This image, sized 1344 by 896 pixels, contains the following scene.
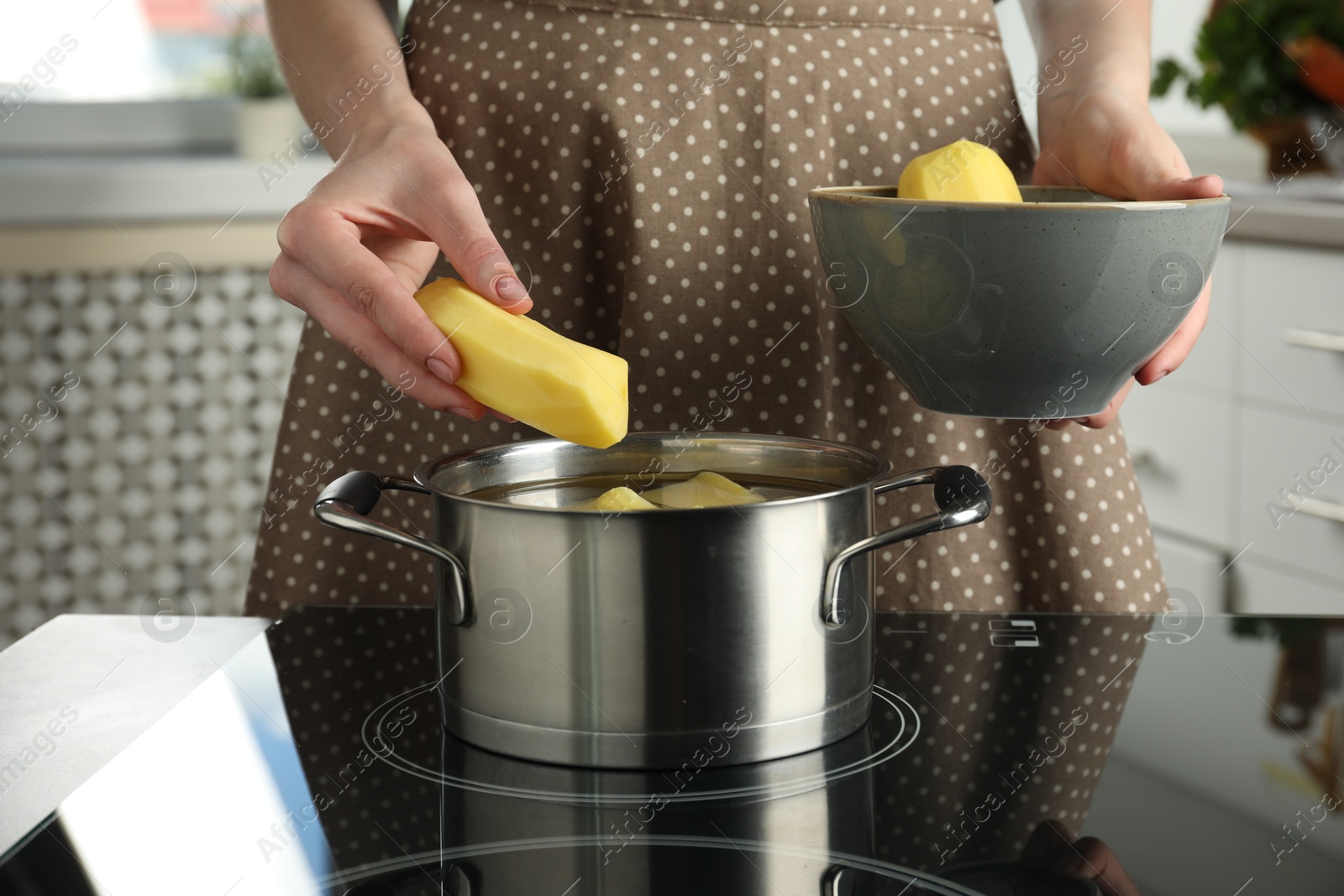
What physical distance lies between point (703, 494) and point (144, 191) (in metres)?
1.42

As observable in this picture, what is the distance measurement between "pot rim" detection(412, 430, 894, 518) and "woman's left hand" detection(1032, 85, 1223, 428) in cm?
15

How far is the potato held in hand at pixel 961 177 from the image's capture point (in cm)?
52

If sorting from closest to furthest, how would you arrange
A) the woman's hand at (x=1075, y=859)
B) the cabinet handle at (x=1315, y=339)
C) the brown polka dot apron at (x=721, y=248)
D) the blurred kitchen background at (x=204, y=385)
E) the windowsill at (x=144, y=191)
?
the woman's hand at (x=1075, y=859), the brown polka dot apron at (x=721, y=248), the cabinet handle at (x=1315, y=339), the blurred kitchen background at (x=204, y=385), the windowsill at (x=144, y=191)

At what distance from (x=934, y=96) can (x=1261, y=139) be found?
1.24 meters

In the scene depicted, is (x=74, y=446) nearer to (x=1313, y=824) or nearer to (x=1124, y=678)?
(x=1124, y=678)

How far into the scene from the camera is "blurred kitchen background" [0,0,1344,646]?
5.05 feet

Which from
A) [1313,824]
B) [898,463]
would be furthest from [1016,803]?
[898,463]

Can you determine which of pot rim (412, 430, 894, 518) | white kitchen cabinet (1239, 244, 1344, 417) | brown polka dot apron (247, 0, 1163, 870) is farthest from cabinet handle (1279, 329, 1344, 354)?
pot rim (412, 430, 894, 518)

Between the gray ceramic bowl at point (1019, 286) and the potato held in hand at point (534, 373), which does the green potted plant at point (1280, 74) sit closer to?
the gray ceramic bowl at point (1019, 286)

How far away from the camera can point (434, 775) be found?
45 cm

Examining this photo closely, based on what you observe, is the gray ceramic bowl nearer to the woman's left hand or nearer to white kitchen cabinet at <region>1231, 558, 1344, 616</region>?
the woman's left hand

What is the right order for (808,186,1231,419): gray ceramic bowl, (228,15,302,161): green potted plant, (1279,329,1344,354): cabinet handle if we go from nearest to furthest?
(808,186,1231,419): gray ceramic bowl, (1279,329,1344,354): cabinet handle, (228,15,302,161): green potted plant

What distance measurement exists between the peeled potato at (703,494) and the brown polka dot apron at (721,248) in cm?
18

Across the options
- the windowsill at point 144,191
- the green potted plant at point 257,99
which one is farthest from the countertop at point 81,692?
the green potted plant at point 257,99
